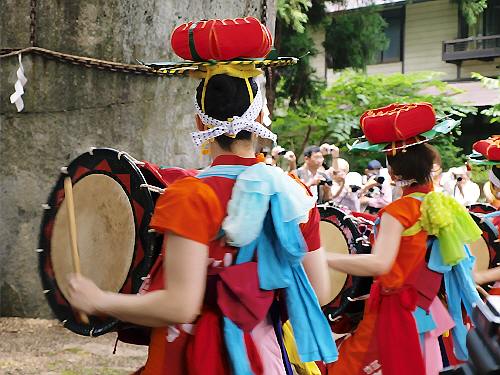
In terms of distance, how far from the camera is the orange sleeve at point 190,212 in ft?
6.63

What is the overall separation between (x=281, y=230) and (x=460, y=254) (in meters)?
1.66

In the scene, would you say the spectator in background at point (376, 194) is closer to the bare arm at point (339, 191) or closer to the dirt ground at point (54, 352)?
the bare arm at point (339, 191)

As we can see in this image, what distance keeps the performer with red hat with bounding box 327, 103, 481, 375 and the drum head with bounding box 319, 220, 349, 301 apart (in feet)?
1.41

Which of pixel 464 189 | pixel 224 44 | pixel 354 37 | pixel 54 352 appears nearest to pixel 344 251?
pixel 54 352

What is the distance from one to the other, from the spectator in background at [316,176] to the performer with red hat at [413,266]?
3.81m

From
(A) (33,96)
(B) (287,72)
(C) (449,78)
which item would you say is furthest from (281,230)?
(C) (449,78)

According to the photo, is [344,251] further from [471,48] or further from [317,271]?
[471,48]

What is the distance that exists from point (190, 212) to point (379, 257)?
60.5 inches

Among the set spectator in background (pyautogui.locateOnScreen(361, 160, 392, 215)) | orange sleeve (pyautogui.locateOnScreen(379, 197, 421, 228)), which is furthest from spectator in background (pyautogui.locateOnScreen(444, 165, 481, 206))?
orange sleeve (pyautogui.locateOnScreen(379, 197, 421, 228))

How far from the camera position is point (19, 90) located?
5.12 metres

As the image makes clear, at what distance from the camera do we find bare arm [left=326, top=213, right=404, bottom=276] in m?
3.28

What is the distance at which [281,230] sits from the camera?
7.26 ft

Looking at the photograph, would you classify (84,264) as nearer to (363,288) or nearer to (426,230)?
(426,230)

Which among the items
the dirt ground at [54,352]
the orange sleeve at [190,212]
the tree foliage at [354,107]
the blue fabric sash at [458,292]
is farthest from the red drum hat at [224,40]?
the tree foliage at [354,107]
